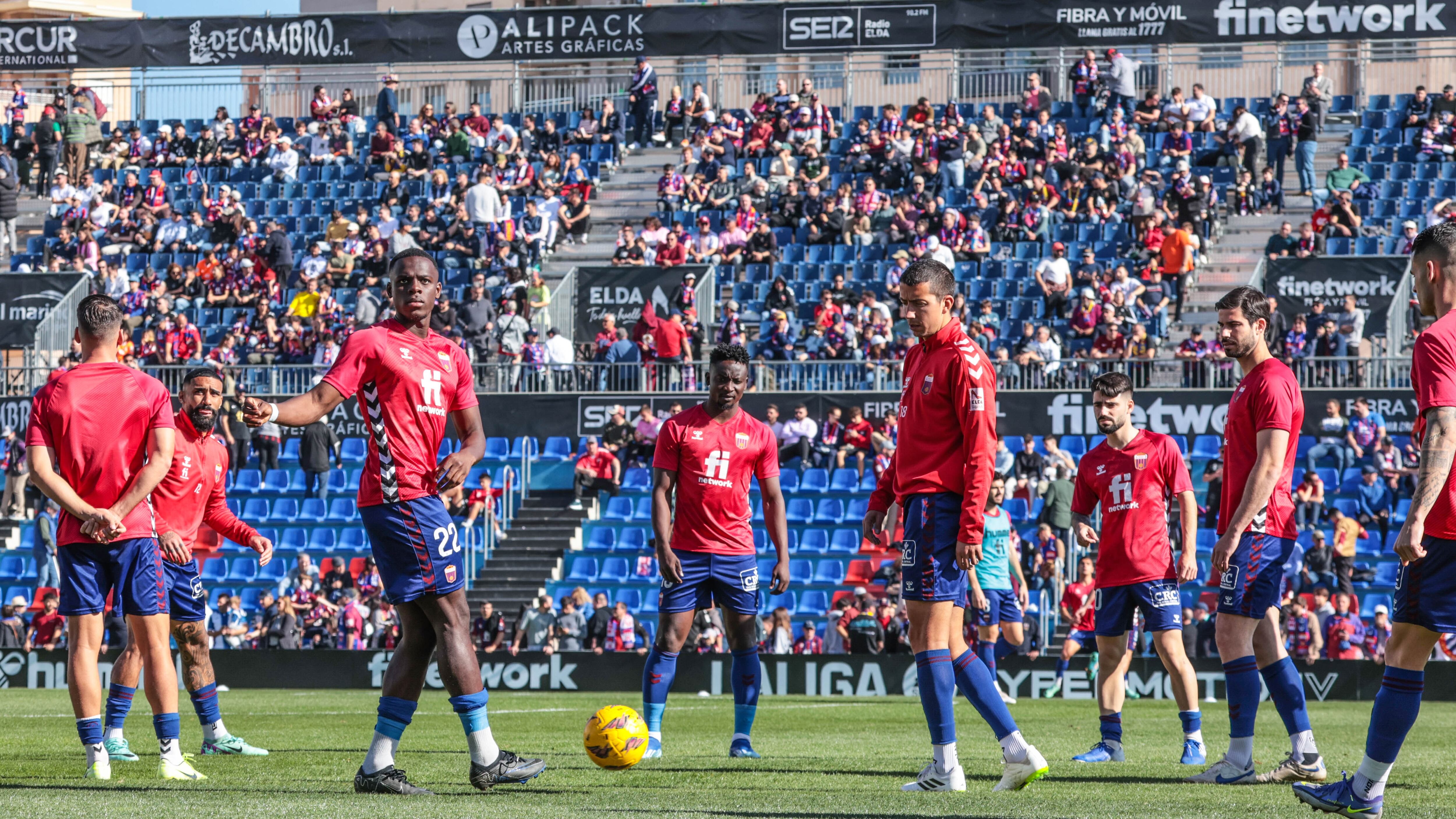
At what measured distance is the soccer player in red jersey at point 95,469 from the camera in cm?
809

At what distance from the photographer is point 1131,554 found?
999cm

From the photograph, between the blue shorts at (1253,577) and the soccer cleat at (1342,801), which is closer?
the soccer cleat at (1342,801)

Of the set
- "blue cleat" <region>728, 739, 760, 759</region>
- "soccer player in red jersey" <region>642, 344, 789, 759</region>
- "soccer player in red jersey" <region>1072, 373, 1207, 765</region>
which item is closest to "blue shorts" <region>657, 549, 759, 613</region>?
"soccer player in red jersey" <region>642, 344, 789, 759</region>

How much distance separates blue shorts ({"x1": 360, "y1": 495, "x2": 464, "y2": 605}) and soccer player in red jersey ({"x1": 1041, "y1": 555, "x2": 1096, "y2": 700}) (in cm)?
1184

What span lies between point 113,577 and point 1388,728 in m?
5.81

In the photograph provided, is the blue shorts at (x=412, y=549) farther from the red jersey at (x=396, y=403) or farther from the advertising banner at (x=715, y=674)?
the advertising banner at (x=715, y=674)

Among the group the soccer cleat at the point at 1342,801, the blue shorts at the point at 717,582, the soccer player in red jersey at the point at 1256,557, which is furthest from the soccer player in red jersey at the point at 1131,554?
the soccer cleat at the point at 1342,801

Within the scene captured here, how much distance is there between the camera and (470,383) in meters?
8.16

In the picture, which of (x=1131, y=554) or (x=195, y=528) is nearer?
(x=1131, y=554)

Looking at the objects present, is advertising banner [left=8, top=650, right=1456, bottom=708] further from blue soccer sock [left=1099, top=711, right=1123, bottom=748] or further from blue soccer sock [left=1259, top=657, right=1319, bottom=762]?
blue soccer sock [left=1259, top=657, right=1319, bottom=762]

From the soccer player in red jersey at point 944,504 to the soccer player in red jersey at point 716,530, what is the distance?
2.27 metres

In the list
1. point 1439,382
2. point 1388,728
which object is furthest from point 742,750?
point 1439,382

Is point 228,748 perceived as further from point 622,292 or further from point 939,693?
point 622,292

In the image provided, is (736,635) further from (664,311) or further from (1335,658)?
(664,311)
